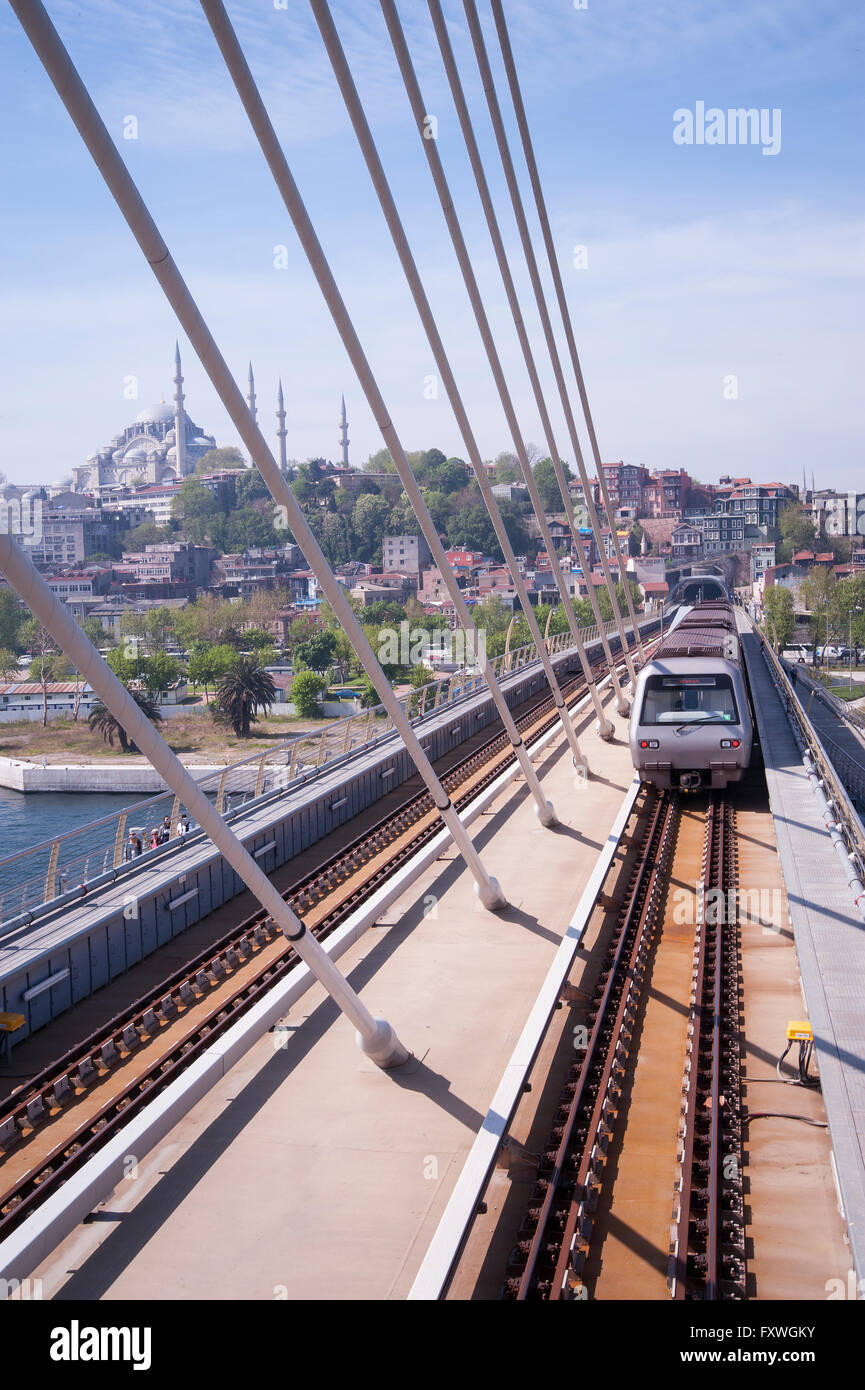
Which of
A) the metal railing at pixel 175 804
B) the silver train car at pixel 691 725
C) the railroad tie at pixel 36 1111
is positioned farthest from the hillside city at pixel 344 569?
the railroad tie at pixel 36 1111

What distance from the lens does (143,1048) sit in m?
7.72

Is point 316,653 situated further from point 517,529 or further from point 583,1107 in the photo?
point 583,1107

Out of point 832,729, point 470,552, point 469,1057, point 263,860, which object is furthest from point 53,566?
point 469,1057

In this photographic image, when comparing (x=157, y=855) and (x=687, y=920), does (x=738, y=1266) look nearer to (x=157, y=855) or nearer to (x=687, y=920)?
(x=687, y=920)

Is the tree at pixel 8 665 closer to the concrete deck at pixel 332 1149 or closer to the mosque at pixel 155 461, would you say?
the concrete deck at pixel 332 1149

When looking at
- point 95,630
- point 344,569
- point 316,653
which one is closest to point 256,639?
point 316,653

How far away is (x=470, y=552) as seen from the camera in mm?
110500

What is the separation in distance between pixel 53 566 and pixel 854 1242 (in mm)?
101561

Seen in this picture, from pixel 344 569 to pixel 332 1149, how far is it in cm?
10169

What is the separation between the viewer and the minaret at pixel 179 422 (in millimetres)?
185875

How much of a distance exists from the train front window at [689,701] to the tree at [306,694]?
46005 mm

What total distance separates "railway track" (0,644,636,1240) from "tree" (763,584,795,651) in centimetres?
5501

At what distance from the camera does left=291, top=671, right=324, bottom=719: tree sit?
194 feet
